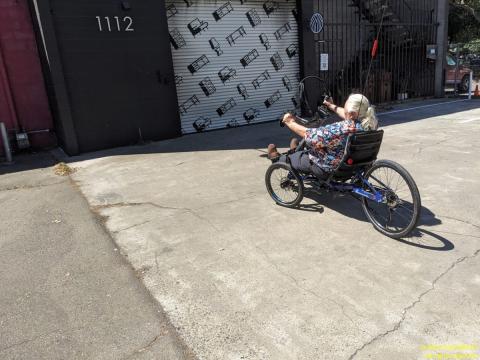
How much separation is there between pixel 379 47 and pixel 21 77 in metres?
11.1

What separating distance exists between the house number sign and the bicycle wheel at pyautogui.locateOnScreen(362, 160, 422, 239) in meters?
6.56

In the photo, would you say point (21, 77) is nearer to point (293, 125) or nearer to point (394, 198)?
point (293, 125)

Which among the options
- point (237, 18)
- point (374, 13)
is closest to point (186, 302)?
point (237, 18)

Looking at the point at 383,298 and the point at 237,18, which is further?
the point at 237,18

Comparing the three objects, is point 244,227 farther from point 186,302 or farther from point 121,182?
point 121,182

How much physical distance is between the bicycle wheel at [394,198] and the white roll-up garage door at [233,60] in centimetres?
685

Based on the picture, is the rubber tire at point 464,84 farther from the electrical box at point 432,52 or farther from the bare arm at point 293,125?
the bare arm at point 293,125

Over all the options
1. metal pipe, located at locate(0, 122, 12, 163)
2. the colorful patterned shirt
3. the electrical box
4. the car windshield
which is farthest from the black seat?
the car windshield

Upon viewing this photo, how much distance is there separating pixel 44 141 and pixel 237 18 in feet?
19.1

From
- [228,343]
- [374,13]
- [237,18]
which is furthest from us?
[374,13]

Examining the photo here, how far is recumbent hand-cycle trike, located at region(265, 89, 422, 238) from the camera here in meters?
3.59

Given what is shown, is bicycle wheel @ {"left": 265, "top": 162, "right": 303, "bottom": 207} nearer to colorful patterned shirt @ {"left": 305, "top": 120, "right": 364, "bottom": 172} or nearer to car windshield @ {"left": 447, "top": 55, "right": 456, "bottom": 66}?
colorful patterned shirt @ {"left": 305, "top": 120, "right": 364, "bottom": 172}

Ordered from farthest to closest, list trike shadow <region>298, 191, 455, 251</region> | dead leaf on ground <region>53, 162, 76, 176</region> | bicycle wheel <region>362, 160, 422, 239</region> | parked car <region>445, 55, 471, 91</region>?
1. parked car <region>445, 55, 471, 91</region>
2. dead leaf on ground <region>53, 162, 76, 176</region>
3. trike shadow <region>298, 191, 455, 251</region>
4. bicycle wheel <region>362, 160, 422, 239</region>

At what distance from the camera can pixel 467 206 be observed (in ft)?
14.4
